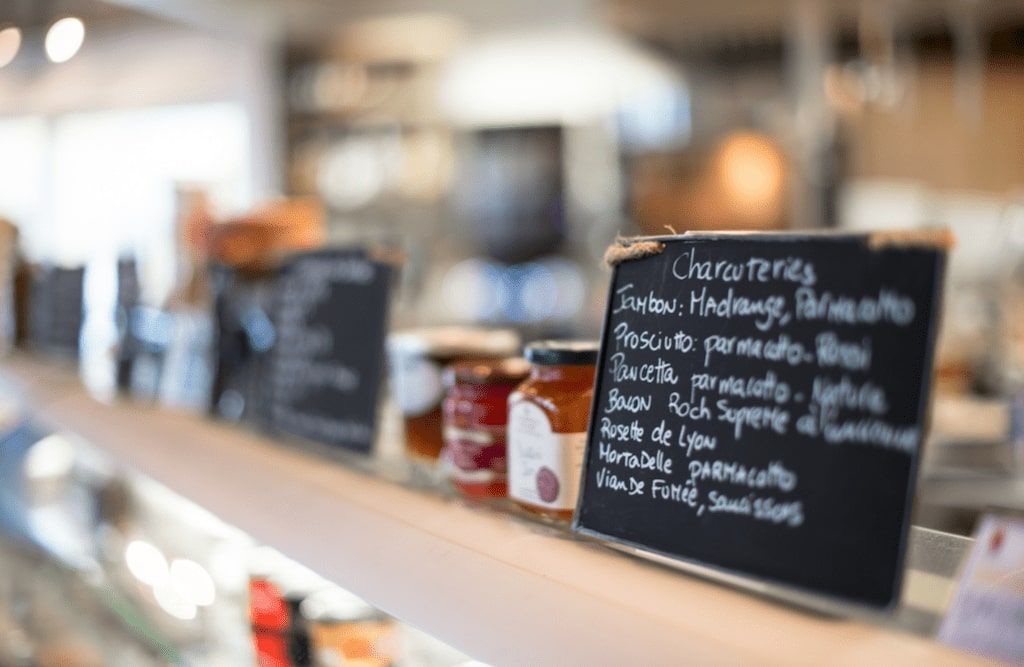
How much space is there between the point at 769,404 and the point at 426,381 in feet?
1.93

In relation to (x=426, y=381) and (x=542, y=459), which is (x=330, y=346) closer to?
(x=426, y=381)

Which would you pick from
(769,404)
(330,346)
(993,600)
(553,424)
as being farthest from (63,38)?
(993,600)

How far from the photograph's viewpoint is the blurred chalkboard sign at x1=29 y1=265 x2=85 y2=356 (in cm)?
244

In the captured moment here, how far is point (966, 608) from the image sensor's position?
0.62 m

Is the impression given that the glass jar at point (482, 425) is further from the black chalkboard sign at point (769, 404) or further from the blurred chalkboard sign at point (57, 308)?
the blurred chalkboard sign at point (57, 308)

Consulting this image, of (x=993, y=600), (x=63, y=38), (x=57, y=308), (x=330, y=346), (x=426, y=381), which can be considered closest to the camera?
(x=993, y=600)

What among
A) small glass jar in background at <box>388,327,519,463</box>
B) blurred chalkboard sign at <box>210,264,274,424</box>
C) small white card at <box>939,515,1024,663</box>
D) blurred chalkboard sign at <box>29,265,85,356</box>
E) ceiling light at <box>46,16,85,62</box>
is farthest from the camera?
blurred chalkboard sign at <box>29,265,85,356</box>

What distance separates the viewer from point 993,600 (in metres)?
0.61

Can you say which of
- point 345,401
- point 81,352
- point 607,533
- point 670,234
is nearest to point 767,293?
point 670,234

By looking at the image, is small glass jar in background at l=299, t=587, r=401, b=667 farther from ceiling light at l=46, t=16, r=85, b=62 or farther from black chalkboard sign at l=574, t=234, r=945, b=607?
ceiling light at l=46, t=16, r=85, b=62

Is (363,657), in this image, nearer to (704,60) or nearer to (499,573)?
(499,573)

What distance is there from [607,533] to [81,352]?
6.65ft

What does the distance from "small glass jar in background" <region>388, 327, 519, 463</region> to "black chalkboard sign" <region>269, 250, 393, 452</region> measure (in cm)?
5

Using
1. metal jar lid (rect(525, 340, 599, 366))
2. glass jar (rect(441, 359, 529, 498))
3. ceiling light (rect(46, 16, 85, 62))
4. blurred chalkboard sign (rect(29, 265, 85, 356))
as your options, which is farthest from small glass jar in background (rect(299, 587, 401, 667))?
blurred chalkboard sign (rect(29, 265, 85, 356))
